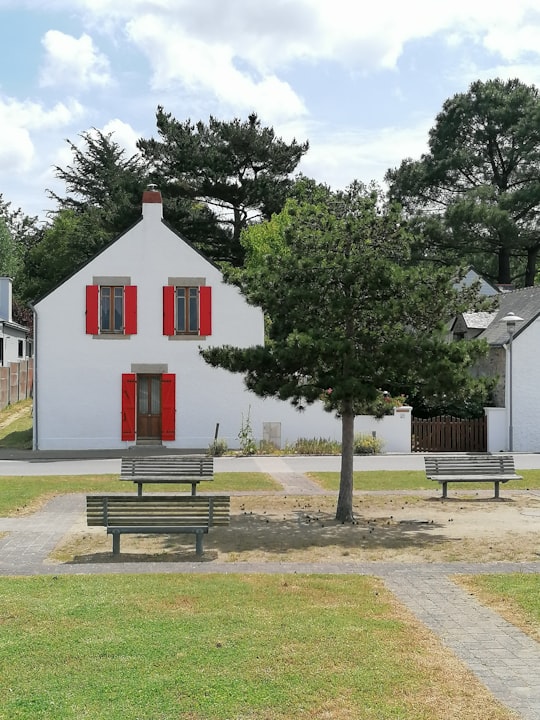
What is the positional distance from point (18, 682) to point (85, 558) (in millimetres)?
5133

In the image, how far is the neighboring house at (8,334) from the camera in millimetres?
41781

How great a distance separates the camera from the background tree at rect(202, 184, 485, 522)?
13836 millimetres

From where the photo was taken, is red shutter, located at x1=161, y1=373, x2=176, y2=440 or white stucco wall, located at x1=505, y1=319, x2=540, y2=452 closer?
red shutter, located at x1=161, y1=373, x2=176, y2=440

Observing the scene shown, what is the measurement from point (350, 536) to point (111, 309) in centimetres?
1704

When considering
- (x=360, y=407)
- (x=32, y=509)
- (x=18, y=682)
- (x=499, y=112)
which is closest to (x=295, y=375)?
(x=360, y=407)

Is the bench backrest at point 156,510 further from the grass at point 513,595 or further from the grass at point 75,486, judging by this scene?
the grass at point 75,486

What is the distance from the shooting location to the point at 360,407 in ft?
51.7

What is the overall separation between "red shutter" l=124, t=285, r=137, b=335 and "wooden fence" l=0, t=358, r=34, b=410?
11482mm

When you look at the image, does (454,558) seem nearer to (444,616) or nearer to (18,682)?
(444,616)

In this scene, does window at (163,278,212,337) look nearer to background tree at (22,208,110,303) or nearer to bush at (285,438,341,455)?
bush at (285,438,341,455)

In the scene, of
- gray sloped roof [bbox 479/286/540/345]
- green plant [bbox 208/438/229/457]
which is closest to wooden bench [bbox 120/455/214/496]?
green plant [bbox 208/438/229/457]

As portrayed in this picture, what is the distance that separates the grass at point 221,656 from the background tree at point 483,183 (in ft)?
145

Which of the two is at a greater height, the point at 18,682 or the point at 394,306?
the point at 394,306

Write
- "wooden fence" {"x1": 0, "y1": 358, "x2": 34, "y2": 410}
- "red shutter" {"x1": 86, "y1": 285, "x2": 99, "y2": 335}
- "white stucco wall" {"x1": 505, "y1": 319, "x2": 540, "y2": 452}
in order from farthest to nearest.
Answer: "wooden fence" {"x1": 0, "y1": 358, "x2": 34, "y2": 410} → "white stucco wall" {"x1": 505, "y1": 319, "x2": 540, "y2": 452} → "red shutter" {"x1": 86, "y1": 285, "x2": 99, "y2": 335}
